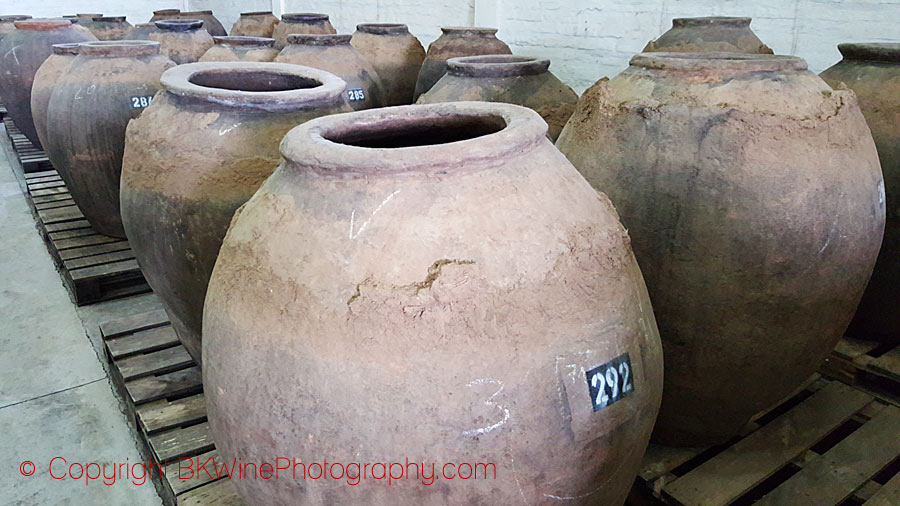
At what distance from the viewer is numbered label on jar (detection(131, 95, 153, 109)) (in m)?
3.18

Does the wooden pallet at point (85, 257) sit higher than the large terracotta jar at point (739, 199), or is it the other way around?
the large terracotta jar at point (739, 199)

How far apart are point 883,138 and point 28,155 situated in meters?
6.20

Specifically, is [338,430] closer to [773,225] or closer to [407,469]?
[407,469]

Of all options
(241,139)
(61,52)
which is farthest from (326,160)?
(61,52)

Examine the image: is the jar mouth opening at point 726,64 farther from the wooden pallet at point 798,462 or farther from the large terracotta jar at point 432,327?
the wooden pallet at point 798,462

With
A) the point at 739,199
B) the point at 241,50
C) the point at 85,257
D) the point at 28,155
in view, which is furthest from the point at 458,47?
the point at 28,155

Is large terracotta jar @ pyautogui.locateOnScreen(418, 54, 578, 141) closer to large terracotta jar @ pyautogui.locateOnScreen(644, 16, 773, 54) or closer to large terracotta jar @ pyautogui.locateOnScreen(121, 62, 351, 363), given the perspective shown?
large terracotta jar @ pyautogui.locateOnScreen(644, 16, 773, 54)

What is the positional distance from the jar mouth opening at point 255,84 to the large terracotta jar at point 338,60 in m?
1.16

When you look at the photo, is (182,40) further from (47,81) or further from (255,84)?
(255,84)

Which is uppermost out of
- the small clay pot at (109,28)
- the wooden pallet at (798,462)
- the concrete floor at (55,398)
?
the small clay pot at (109,28)

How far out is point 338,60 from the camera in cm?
370

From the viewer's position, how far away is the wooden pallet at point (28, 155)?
555 cm

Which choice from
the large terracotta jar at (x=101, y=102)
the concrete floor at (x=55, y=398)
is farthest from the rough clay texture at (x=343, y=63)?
the concrete floor at (x=55, y=398)

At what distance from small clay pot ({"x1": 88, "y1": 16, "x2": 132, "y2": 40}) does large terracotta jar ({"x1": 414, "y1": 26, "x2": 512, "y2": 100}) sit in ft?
12.0
